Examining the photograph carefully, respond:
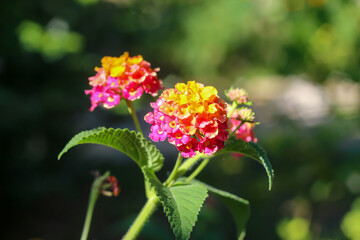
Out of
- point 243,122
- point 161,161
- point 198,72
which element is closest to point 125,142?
point 161,161

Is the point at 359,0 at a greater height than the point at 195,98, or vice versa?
the point at 359,0

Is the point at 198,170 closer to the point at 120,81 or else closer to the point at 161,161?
the point at 161,161

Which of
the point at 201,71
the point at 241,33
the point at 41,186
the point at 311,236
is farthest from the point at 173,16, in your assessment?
the point at 311,236

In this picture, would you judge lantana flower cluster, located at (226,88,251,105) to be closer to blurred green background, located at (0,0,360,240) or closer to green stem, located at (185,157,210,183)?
green stem, located at (185,157,210,183)

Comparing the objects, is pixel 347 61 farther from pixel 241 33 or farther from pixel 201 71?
pixel 201 71

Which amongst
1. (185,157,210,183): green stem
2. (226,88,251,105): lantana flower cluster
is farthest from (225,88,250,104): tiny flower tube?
(185,157,210,183): green stem
